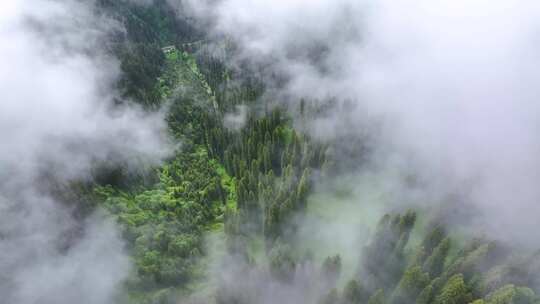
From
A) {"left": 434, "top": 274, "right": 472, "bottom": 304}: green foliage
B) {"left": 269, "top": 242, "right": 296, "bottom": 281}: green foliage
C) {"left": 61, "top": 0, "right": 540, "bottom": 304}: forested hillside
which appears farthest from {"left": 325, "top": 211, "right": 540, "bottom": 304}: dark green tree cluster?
{"left": 269, "top": 242, "right": 296, "bottom": 281}: green foliage

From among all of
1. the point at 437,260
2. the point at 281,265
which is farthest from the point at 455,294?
the point at 281,265

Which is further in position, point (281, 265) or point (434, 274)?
point (281, 265)

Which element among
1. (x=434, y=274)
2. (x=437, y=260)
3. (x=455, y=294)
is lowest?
(x=455, y=294)

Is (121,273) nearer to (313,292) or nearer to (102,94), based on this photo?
(313,292)

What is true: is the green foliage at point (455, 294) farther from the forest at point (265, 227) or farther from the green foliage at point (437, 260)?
the green foliage at point (437, 260)

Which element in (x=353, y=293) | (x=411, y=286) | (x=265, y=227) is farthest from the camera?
(x=265, y=227)

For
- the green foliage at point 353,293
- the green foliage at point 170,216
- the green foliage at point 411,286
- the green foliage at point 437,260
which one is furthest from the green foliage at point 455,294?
the green foliage at point 170,216

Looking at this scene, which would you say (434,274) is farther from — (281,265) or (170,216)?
(170,216)

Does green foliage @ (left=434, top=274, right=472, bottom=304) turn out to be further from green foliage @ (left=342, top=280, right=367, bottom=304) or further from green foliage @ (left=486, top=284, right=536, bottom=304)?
green foliage @ (left=342, top=280, right=367, bottom=304)
